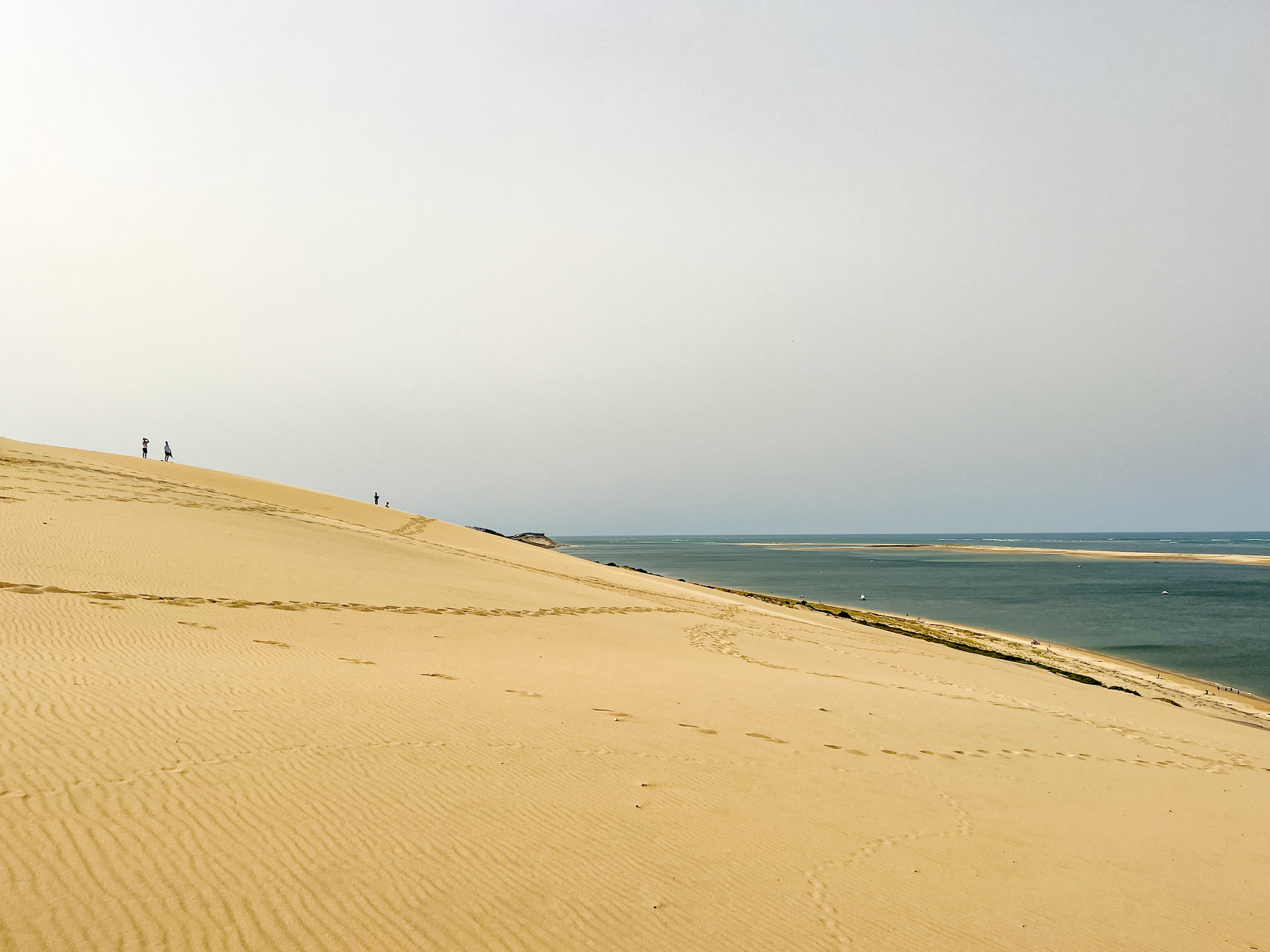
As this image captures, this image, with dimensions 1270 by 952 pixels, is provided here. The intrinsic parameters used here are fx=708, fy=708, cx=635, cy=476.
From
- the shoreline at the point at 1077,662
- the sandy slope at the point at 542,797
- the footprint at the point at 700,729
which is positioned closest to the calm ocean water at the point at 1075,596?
the shoreline at the point at 1077,662

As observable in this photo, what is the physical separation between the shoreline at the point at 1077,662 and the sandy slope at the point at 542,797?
6.60 metres

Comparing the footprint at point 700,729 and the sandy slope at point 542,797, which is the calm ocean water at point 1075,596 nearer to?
the sandy slope at point 542,797

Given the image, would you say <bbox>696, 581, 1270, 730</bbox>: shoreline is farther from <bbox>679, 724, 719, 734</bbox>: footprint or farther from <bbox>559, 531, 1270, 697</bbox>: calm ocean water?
<bbox>679, 724, 719, 734</bbox>: footprint

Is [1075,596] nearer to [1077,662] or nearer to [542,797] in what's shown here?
[1077,662]

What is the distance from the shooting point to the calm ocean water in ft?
85.0

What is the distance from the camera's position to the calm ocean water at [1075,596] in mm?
25906

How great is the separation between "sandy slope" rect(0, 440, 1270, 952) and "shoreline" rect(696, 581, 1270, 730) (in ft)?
21.7

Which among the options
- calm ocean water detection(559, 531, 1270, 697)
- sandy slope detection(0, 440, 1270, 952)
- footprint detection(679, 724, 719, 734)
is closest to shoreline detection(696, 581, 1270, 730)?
calm ocean water detection(559, 531, 1270, 697)

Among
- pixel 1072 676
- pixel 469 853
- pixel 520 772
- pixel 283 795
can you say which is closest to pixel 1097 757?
pixel 520 772

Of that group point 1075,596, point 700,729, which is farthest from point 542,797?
point 1075,596

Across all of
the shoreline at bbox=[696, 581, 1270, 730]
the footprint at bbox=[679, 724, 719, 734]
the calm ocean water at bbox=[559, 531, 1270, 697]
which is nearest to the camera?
the footprint at bbox=[679, 724, 719, 734]

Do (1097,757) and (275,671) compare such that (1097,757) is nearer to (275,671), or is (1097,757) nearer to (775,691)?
(775,691)

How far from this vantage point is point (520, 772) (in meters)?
5.32

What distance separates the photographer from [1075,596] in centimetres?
4416
